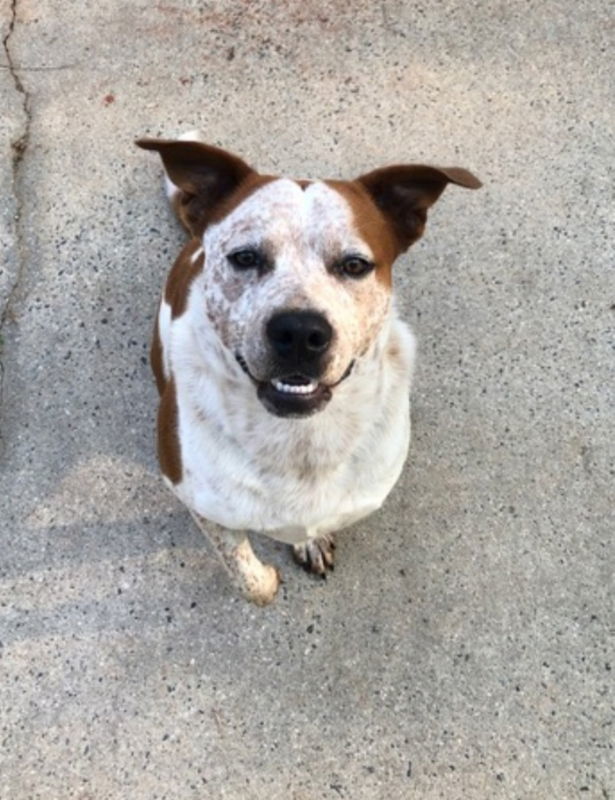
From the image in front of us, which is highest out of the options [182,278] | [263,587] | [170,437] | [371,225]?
[371,225]

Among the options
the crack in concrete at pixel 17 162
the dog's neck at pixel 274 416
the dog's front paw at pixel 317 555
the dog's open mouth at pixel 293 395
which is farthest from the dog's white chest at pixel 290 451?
the crack in concrete at pixel 17 162

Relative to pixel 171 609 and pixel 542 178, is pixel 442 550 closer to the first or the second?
pixel 171 609

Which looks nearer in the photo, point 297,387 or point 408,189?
point 297,387

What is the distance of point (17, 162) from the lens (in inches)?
173

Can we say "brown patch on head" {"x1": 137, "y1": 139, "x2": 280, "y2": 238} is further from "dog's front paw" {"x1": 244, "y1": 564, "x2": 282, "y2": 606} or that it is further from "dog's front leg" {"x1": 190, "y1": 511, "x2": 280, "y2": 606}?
"dog's front paw" {"x1": 244, "y1": 564, "x2": 282, "y2": 606}

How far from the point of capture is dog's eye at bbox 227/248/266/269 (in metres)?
2.51

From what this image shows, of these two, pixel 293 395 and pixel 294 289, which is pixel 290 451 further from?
pixel 294 289

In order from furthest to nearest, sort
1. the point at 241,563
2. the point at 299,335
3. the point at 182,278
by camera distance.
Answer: the point at 241,563 < the point at 182,278 < the point at 299,335

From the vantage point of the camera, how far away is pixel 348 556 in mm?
3562

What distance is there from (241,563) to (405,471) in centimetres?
88

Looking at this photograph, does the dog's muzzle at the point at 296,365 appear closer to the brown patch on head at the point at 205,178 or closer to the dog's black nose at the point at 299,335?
the dog's black nose at the point at 299,335

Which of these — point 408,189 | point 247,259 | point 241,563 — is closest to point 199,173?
point 247,259

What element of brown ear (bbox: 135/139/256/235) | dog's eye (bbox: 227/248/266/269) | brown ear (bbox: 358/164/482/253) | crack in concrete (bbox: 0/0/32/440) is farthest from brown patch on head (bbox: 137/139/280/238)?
crack in concrete (bbox: 0/0/32/440)

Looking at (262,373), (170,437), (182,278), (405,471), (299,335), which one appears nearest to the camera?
(299,335)
